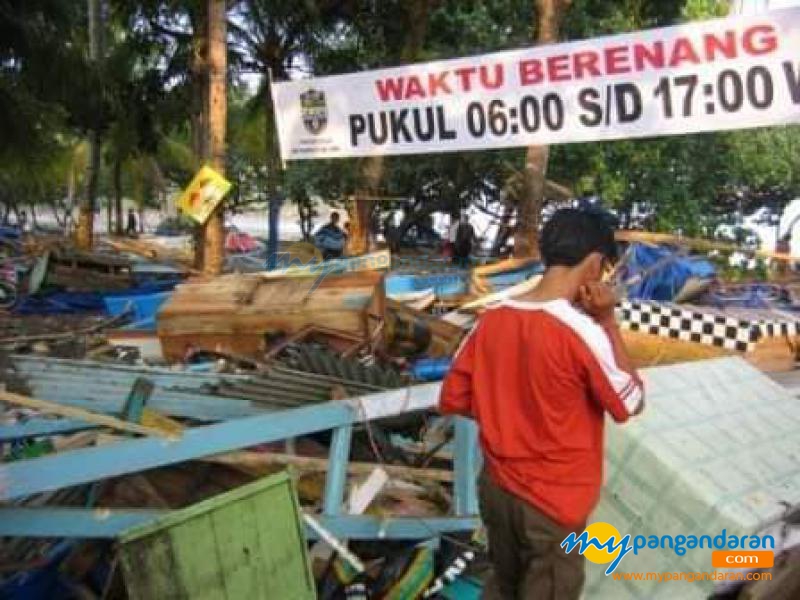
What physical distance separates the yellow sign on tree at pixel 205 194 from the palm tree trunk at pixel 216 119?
40 cm

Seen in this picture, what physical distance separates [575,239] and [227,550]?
1.56 m

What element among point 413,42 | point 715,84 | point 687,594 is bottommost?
point 687,594

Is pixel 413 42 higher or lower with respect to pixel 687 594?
higher

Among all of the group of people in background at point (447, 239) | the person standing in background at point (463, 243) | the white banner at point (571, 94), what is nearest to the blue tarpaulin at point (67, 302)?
the group of people in background at point (447, 239)

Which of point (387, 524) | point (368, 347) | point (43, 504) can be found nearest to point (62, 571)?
point (43, 504)

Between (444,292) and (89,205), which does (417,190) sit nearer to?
(89,205)

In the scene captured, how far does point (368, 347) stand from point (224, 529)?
3870mm

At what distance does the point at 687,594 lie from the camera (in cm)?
329

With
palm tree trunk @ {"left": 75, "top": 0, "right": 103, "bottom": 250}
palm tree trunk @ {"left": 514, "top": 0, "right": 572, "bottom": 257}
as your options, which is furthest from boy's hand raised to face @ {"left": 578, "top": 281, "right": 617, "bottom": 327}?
palm tree trunk @ {"left": 75, "top": 0, "right": 103, "bottom": 250}

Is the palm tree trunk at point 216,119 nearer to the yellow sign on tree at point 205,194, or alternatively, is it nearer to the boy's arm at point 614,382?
the yellow sign on tree at point 205,194

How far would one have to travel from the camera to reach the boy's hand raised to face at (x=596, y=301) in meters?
2.56

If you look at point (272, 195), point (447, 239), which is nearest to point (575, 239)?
point (272, 195)

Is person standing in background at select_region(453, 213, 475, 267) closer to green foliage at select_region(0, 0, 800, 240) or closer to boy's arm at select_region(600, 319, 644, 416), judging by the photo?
green foliage at select_region(0, 0, 800, 240)

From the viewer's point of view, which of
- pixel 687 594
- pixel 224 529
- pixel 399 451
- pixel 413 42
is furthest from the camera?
pixel 413 42
